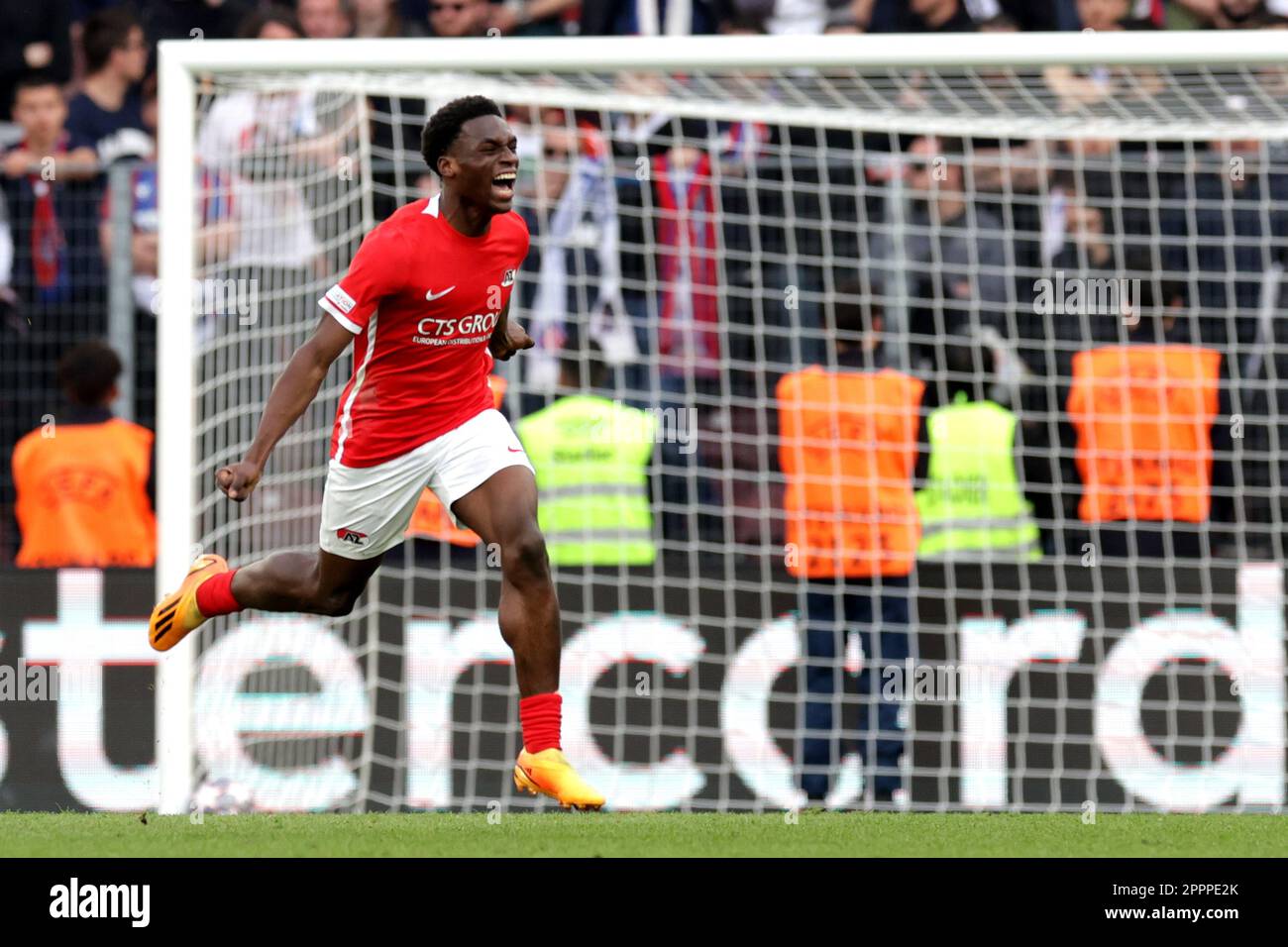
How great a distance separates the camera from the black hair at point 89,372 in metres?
9.61

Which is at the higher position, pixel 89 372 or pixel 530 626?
pixel 89 372

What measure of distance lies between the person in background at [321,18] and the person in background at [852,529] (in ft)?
14.1

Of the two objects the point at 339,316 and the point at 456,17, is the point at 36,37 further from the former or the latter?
the point at 339,316

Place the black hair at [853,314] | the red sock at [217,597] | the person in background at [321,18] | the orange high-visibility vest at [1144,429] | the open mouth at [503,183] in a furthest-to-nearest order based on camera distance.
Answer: the person in background at [321,18] → the orange high-visibility vest at [1144,429] → the black hair at [853,314] → the red sock at [217,597] → the open mouth at [503,183]

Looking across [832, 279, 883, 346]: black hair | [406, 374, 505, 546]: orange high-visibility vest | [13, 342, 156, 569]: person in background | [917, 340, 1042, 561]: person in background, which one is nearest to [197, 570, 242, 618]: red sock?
[406, 374, 505, 546]: orange high-visibility vest

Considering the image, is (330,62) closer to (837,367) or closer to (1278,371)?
(837,367)

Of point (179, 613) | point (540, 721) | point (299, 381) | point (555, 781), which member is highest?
point (299, 381)

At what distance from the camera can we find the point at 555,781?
6.41 meters

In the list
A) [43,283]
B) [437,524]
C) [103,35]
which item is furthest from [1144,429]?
[103,35]

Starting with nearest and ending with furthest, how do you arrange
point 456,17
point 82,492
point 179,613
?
1. point 179,613
2. point 82,492
3. point 456,17

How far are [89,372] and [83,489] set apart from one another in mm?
610

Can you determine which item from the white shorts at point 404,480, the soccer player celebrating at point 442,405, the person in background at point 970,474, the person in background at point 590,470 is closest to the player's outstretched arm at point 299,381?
the soccer player celebrating at point 442,405

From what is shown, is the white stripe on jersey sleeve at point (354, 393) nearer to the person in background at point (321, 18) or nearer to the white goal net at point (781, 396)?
the white goal net at point (781, 396)

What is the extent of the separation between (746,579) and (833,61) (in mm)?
2485
